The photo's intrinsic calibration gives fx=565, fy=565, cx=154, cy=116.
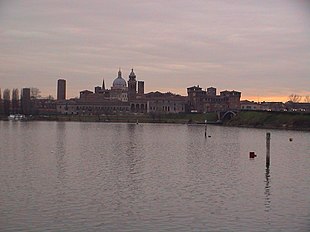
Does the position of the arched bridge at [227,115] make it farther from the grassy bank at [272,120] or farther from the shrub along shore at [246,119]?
the grassy bank at [272,120]

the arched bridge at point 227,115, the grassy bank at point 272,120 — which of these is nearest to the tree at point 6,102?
the arched bridge at point 227,115

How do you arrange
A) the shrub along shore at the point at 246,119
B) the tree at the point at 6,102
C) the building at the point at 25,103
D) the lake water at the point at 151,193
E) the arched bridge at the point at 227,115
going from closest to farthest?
the lake water at the point at 151,193 → the shrub along shore at the point at 246,119 → the arched bridge at the point at 227,115 → the tree at the point at 6,102 → the building at the point at 25,103

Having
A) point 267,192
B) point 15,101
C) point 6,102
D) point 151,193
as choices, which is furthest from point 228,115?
point 151,193

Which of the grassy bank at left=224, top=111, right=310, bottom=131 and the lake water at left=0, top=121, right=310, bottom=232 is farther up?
the grassy bank at left=224, top=111, right=310, bottom=131

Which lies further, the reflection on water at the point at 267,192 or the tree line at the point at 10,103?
the tree line at the point at 10,103

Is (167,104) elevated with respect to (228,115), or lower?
elevated

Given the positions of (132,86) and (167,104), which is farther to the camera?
(132,86)

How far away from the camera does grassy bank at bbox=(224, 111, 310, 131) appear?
92.1 m

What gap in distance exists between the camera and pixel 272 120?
102 m

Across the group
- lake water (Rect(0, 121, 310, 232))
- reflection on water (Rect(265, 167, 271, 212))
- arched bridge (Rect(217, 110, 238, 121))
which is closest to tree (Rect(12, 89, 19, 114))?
arched bridge (Rect(217, 110, 238, 121))

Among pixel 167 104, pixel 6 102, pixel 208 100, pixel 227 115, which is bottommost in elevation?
pixel 227 115

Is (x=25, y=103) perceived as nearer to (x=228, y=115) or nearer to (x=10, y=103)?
(x=10, y=103)

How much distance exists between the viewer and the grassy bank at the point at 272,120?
92.1m

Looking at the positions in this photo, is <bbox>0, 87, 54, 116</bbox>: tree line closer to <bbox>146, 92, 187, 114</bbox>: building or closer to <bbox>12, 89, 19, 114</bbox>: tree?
<bbox>12, 89, 19, 114</bbox>: tree
